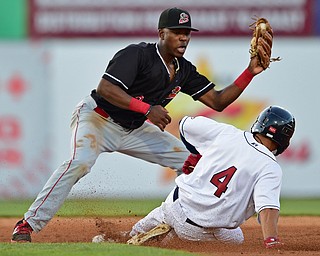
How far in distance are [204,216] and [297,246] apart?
0.73 meters

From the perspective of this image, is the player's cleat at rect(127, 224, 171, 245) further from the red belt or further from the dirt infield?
the red belt

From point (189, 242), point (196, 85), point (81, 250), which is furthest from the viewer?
point (196, 85)

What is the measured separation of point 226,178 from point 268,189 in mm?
303

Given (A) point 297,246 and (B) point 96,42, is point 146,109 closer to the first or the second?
(A) point 297,246

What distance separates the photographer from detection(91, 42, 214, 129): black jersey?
6.53 meters

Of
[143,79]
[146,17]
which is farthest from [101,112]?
[146,17]

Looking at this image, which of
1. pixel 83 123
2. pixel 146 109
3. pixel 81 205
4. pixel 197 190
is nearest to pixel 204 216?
pixel 197 190

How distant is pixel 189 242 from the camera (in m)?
6.00

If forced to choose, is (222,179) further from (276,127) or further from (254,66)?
(254,66)

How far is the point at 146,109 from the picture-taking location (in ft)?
20.9

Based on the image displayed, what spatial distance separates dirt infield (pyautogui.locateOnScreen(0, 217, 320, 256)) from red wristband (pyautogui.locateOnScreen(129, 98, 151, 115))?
3.09ft

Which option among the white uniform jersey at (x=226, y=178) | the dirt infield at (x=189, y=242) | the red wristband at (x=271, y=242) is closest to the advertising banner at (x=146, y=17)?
the dirt infield at (x=189, y=242)

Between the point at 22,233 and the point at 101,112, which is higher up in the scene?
the point at 101,112

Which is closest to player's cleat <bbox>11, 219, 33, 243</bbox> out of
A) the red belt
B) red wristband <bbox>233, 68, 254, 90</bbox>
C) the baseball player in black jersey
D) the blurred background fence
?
the baseball player in black jersey
